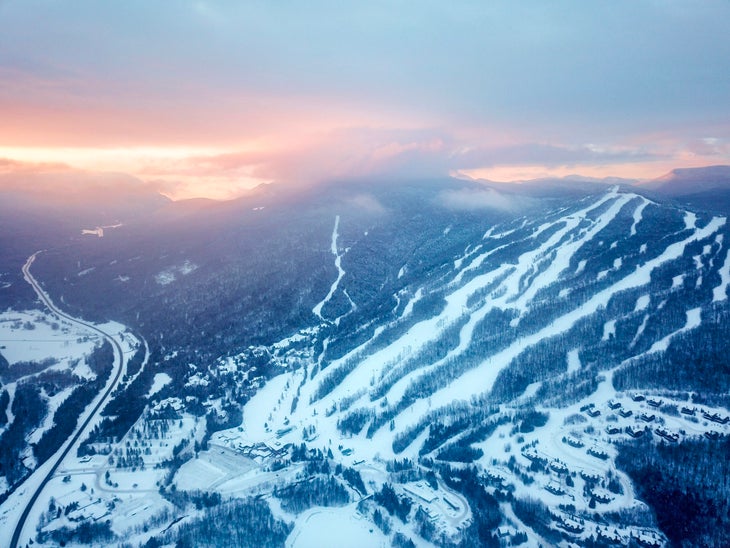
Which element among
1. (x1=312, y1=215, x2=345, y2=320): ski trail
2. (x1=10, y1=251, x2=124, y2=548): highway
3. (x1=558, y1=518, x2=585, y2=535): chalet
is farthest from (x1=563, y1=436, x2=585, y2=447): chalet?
(x1=312, y1=215, x2=345, y2=320): ski trail

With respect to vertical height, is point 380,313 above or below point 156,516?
above

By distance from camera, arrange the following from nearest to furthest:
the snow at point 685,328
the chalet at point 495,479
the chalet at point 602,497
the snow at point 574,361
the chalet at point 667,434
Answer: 1. the chalet at point 602,497
2. the chalet at point 495,479
3. the chalet at point 667,434
4. the snow at point 574,361
5. the snow at point 685,328

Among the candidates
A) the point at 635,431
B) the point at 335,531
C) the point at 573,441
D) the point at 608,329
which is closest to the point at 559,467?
the point at 573,441

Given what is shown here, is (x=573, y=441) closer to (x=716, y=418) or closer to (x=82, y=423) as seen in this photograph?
(x=716, y=418)

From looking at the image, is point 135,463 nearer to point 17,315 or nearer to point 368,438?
point 368,438

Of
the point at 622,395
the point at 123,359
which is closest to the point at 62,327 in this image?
the point at 123,359

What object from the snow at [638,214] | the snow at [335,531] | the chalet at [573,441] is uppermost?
the snow at [638,214]

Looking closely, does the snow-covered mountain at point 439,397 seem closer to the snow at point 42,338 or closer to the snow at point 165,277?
the snow at point 165,277

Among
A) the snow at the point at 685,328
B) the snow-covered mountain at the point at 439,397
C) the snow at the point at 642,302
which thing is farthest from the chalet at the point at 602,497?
the snow at the point at 642,302

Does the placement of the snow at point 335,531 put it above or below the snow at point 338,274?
below
